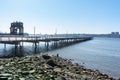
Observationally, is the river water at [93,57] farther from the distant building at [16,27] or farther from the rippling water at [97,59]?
the distant building at [16,27]

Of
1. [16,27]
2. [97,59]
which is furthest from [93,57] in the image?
[16,27]

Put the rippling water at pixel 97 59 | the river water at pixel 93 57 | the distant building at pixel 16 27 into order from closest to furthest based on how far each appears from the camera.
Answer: the rippling water at pixel 97 59 < the river water at pixel 93 57 < the distant building at pixel 16 27

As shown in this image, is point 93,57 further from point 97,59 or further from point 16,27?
→ point 16,27

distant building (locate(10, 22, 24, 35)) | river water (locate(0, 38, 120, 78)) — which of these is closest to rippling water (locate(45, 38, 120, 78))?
river water (locate(0, 38, 120, 78))

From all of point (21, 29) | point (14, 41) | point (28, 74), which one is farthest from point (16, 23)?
point (28, 74)

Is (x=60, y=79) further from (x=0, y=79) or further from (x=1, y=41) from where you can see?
(x=1, y=41)

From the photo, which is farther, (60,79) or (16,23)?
(16,23)

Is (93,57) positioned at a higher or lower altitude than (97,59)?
lower

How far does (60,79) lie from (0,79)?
5006 millimetres

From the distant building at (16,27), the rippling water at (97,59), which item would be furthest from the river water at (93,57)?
the distant building at (16,27)

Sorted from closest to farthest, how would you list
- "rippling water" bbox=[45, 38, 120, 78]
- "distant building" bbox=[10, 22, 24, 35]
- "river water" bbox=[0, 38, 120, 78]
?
"rippling water" bbox=[45, 38, 120, 78], "river water" bbox=[0, 38, 120, 78], "distant building" bbox=[10, 22, 24, 35]

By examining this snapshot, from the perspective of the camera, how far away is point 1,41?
48344 mm

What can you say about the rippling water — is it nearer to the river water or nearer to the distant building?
the river water

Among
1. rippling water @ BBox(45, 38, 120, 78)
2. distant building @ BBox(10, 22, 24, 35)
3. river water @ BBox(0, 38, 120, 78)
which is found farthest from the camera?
distant building @ BBox(10, 22, 24, 35)
